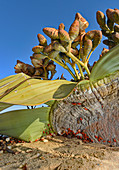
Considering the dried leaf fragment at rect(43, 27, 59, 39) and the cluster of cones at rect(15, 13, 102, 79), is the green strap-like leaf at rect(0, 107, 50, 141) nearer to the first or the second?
the cluster of cones at rect(15, 13, 102, 79)

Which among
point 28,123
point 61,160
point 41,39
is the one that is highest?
point 41,39

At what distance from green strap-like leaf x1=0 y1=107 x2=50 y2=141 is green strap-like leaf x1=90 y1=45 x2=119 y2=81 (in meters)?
0.35

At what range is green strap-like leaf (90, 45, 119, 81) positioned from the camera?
2.05ft

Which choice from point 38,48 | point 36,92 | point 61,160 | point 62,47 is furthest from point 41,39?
point 61,160

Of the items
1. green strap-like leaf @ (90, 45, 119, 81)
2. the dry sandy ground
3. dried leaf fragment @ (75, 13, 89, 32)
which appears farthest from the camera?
dried leaf fragment @ (75, 13, 89, 32)

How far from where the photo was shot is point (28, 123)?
80 cm

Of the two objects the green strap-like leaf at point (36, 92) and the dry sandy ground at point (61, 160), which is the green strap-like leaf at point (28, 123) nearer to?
the dry sandy ground at point (61, 160)

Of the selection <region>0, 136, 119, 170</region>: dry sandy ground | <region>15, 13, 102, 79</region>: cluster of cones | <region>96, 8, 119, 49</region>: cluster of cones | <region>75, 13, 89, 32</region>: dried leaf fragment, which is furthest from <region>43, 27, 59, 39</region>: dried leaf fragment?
<region>0, 136, 119, 170</region>: dry sandy ground

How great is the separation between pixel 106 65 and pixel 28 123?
0.54 meters

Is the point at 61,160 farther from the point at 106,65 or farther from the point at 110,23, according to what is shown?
the point at 110,23

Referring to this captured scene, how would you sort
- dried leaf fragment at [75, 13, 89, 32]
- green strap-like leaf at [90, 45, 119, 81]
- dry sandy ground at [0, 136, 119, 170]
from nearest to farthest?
dry sandy ground at [0, 136, 119, 170] < green strap-like leaf at [90, 45, 119, 81] < dried leaf fragment at [75, 13, 89, 32]

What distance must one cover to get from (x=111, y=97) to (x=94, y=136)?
0.24 metres

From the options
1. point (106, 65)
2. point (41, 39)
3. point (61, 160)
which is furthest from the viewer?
point (41, 39)

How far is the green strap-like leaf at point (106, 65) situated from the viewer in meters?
0.63
